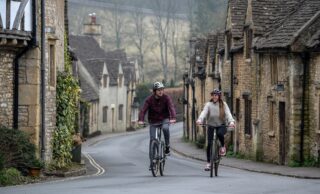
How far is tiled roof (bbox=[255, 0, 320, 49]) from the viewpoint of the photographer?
3168 centimetres

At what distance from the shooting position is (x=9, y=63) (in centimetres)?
2323

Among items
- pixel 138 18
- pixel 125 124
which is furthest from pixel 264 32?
pixel 138 18

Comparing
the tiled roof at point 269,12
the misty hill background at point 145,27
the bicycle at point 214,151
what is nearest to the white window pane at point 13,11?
the bicycle at point 214,151

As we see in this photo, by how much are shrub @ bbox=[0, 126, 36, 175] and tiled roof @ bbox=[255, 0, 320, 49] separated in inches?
456

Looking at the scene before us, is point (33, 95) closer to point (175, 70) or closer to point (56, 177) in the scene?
point (56, 177)

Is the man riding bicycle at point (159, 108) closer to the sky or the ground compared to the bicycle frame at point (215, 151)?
closer to the sky

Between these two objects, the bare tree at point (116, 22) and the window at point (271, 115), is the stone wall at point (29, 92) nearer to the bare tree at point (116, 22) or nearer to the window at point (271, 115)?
the window at point (271, 115)

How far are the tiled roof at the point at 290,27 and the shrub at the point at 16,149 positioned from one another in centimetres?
1157

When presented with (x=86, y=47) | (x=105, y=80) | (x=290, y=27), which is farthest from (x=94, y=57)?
(x=290, y=27)

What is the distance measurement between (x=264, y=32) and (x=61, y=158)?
40.2ft

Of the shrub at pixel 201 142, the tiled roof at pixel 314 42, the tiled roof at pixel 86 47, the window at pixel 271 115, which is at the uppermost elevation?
the tiled roof at pixel 86 47

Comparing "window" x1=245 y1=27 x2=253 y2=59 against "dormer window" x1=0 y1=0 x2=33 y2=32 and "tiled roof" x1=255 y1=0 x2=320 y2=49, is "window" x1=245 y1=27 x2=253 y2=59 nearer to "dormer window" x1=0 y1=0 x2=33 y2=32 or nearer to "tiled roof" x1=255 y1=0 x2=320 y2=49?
"tiled roof" x1=255 y1=0 x2=320 y2=49

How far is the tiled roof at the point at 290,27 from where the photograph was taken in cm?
3168

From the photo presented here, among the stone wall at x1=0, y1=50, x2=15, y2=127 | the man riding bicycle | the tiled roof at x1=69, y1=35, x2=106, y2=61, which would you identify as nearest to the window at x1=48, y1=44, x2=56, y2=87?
the stone wall at x1=0, y1=50, x2=15, y2=127
